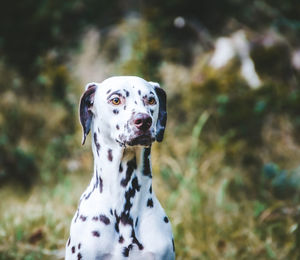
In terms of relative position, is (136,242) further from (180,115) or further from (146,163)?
(180,115)

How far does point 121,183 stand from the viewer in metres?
2.11

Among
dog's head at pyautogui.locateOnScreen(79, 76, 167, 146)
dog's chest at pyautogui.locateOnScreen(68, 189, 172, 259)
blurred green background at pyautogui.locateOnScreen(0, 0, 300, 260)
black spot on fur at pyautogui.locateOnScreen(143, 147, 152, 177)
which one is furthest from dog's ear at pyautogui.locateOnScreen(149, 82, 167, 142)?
blurred green background at pyautogui.locateOnScreen(0, 0, 300, 260)

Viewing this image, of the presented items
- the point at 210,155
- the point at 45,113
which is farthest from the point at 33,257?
the point at 45,113

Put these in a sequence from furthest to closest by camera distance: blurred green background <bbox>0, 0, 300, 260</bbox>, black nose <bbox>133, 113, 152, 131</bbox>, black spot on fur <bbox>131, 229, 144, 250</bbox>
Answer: blurred green background <bbox>0, 0, 300, 260</bbox>
black spot on fur <bbox>131, 229, 144, 250</bbox>
black nose <bbox>133, 113, 152, 131</bbox>

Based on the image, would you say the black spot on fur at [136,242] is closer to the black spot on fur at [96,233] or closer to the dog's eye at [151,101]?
the black spot on fur at [96,233]

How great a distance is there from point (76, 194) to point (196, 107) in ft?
5.61

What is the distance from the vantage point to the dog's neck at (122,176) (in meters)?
2.08

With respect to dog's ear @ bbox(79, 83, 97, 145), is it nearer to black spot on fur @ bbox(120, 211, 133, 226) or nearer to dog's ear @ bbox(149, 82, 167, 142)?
dog's ear @ bbox(149, 82, 167, 142)

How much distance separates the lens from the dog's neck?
2084 mm

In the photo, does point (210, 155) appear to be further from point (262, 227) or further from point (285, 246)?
point (285, 246)

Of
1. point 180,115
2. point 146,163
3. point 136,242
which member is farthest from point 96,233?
point 180,115

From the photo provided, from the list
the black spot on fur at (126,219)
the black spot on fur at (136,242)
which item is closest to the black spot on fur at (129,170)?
the black spot on fur at (126,219)

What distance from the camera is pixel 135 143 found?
1926 mm

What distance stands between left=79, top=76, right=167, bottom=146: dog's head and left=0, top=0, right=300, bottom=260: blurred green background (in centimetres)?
163
